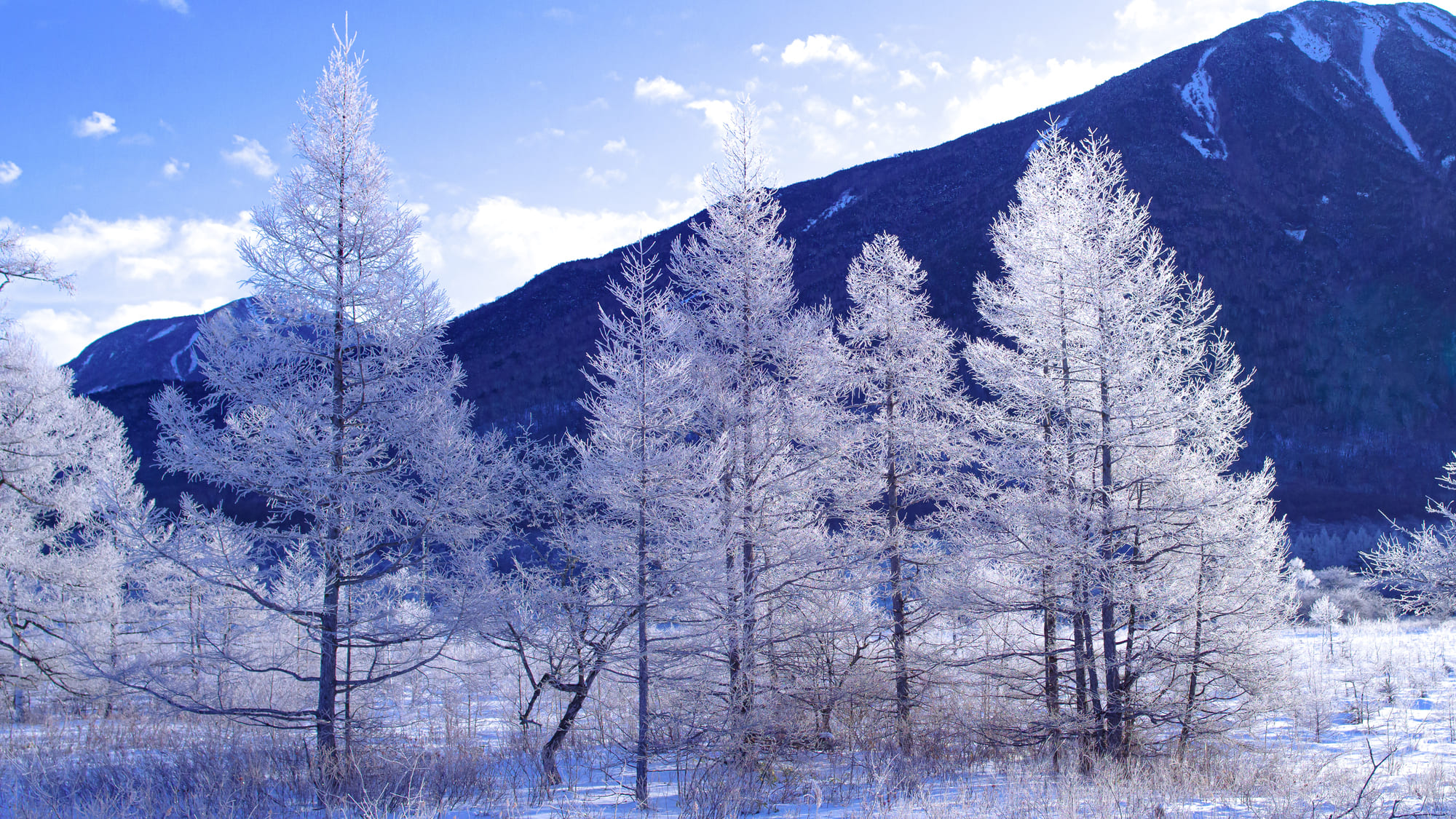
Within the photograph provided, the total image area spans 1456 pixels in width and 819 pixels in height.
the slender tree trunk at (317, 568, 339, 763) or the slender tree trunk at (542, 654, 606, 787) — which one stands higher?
the slender tree trunk at (317, 568, 339, 763)

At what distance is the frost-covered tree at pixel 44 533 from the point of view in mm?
13086

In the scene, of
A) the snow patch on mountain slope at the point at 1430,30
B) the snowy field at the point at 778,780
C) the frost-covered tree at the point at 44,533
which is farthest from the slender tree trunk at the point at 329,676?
the snow patch on mountain slope at the point at 1430,30

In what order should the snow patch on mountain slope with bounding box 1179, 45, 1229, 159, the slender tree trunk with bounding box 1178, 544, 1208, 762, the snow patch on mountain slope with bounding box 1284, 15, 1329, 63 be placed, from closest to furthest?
the slender tree trunk with bounding box 1178, 544, 1208, 762
the snow patch on mountain slope with bounding box 1179, 45, 1229, 159
the snow patch on mountain slope with bounding box 1284, 15, 1329, 63

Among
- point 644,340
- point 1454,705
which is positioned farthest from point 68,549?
point 1454,705

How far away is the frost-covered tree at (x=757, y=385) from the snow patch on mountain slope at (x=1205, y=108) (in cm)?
7053

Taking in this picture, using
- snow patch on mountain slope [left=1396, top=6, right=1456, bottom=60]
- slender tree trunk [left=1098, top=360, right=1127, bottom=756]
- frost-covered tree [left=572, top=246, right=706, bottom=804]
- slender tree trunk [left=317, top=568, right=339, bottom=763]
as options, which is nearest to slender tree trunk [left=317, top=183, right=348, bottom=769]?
slender tree trunk [left=317, top=568, right=339, bottom=763]

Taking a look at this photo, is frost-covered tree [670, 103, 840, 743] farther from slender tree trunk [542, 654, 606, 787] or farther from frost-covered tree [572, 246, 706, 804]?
slender tree trunk [542, 654, 606, 787]

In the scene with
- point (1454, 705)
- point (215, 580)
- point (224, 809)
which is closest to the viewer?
point (224, 809)

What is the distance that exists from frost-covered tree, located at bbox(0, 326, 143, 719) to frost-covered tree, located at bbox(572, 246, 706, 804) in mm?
10231

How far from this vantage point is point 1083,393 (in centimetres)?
943

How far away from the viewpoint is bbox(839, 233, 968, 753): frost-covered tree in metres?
11.5

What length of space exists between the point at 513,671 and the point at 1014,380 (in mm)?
11098

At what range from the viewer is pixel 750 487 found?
10000 mm

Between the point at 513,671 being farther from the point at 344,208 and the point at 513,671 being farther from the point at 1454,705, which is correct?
the point at 1454,705
